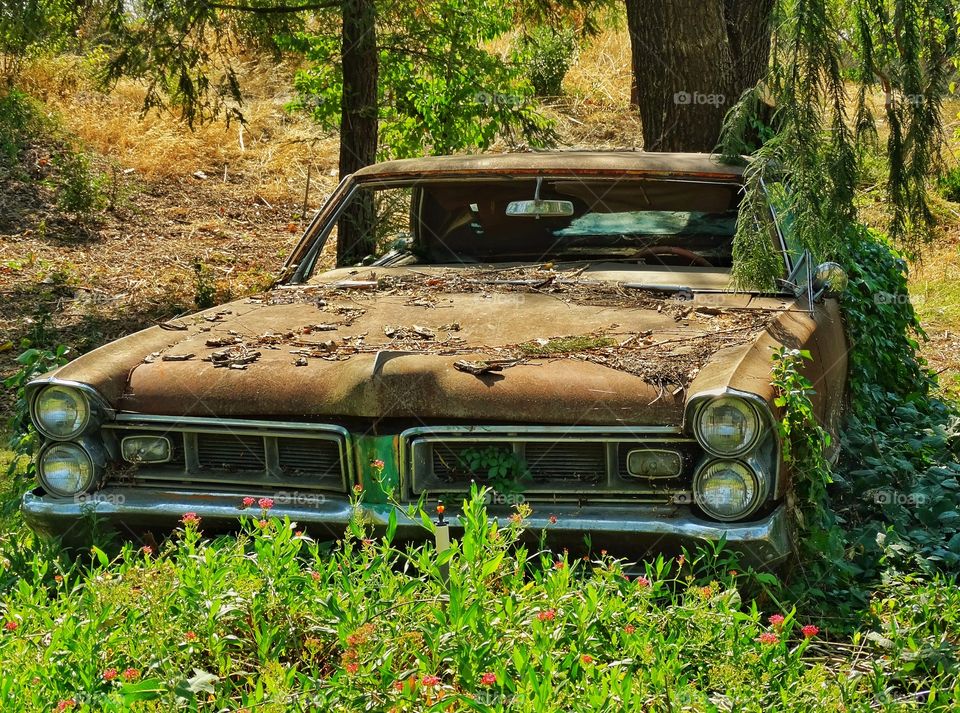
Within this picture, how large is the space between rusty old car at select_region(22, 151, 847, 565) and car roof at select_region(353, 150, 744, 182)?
19.7 inches

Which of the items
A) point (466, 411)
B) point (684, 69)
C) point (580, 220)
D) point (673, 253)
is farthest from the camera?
point (684, 69)

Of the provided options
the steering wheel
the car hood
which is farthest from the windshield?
the car hood

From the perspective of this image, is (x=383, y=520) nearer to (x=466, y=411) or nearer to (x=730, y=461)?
(x=466, y=411)

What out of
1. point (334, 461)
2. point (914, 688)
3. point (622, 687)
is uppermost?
point (334, 461)

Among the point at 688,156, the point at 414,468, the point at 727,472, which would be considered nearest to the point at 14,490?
the point at 414,468

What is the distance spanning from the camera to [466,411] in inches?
132

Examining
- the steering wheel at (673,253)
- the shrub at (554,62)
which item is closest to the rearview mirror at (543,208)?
the steering wheel at (673,253)

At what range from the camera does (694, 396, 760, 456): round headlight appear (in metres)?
3.18

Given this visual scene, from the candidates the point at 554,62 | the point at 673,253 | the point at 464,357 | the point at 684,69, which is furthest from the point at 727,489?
the point at 554,62

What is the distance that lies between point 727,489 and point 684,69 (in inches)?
192

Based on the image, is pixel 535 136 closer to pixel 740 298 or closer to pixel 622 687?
pixel 740 298

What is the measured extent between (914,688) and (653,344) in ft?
4.11

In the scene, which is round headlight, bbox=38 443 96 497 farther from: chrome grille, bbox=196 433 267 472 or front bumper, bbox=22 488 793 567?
chrome grille, bbox=196 433 267 472

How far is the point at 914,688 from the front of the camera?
9.78 feet
